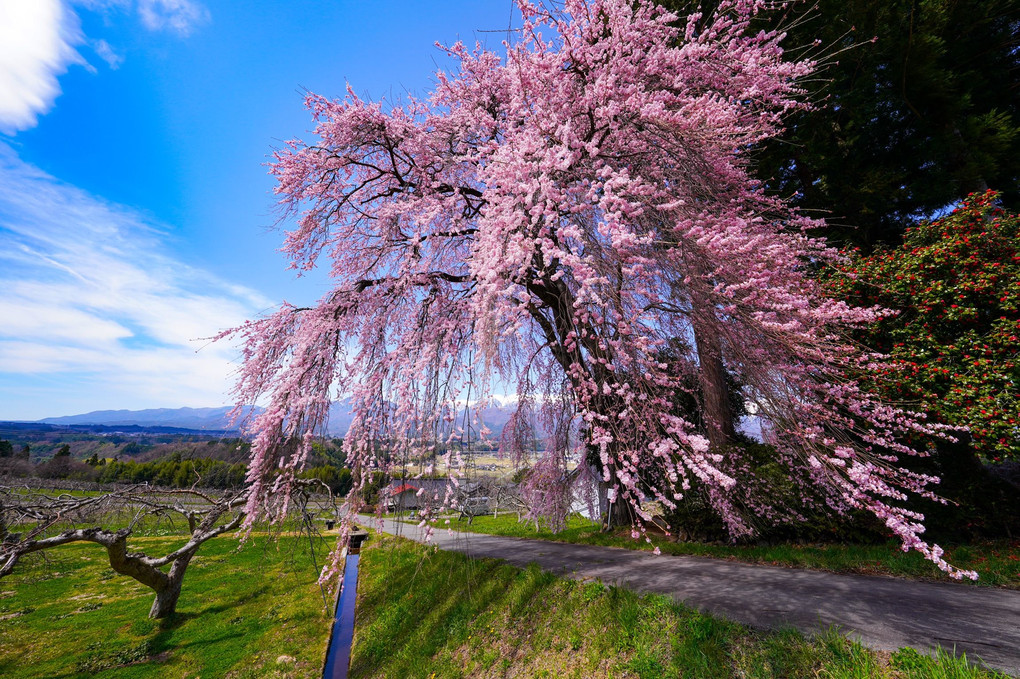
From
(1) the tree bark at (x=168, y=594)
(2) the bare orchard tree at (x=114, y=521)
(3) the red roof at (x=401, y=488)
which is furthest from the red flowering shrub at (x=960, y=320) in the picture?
(1) the tree bark at (x=168, y=594)

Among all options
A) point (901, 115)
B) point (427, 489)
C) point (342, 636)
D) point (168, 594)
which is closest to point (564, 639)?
point (427, 489)

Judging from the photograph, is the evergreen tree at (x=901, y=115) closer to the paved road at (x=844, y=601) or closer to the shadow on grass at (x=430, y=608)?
the paved road at (x=844, y=601)

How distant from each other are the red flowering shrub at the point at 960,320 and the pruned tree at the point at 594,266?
1.16 meters

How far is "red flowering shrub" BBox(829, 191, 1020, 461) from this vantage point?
224 inches

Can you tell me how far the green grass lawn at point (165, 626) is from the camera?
25.2ft

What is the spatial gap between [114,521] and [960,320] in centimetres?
1825

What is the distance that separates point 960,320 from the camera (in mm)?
6191

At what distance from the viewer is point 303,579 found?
529 inches

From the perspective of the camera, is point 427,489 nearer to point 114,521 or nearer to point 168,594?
point 114,521

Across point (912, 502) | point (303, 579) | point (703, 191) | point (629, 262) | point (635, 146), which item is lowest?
point (303, 579)

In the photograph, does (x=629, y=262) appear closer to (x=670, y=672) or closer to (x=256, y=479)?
(x=670, y=672)

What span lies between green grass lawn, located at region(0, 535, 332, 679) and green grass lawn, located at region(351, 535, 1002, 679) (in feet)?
5.95

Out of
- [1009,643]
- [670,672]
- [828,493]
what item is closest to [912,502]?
[828,493]

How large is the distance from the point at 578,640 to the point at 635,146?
6.45 meters
